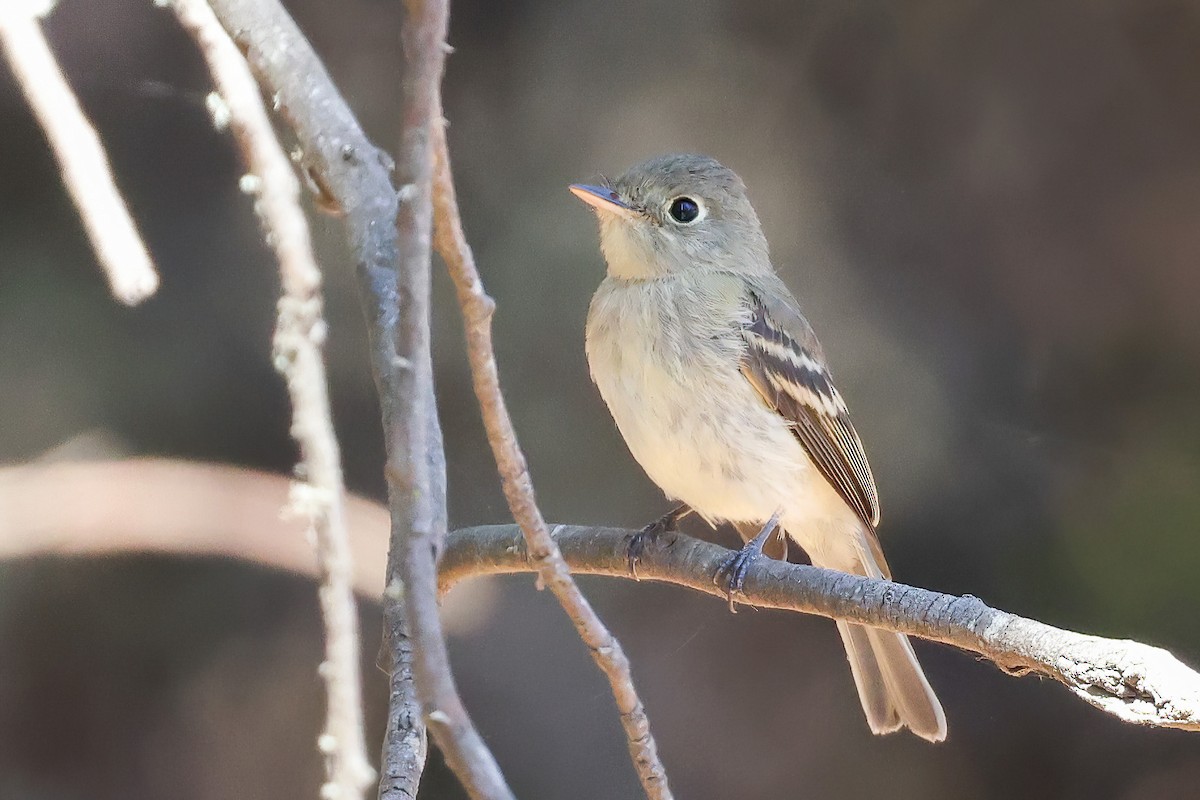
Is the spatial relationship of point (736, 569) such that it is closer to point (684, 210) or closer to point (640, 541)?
point (640, 541)

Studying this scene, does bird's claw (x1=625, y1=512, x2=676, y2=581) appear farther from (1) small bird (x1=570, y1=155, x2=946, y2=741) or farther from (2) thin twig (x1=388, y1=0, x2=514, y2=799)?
(2) thin twig (x1=388, y1=0, x2=514, y2=799)

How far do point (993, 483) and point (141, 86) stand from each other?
1205 mm

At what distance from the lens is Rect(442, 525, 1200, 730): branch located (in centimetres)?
71

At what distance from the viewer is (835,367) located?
5.22 ft

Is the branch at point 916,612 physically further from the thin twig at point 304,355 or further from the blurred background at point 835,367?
the blurred background at point 835,367

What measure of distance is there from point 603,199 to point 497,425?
0.67 meters

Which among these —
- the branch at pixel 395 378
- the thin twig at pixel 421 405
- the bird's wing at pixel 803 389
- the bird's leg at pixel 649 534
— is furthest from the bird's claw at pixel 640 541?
the thin twig at pixel 421 405

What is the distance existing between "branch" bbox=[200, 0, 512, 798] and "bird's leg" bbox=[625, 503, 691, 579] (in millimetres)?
318

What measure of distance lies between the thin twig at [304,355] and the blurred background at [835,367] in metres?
0.15

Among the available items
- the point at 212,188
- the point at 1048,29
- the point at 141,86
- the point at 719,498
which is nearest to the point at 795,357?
the point at 719,498

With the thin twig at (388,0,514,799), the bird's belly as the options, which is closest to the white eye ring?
the bird's belly

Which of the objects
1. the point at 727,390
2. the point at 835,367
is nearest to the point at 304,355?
the point at 727,390

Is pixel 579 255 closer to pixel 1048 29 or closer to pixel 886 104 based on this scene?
pixel 886 104

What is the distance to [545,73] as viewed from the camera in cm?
151
